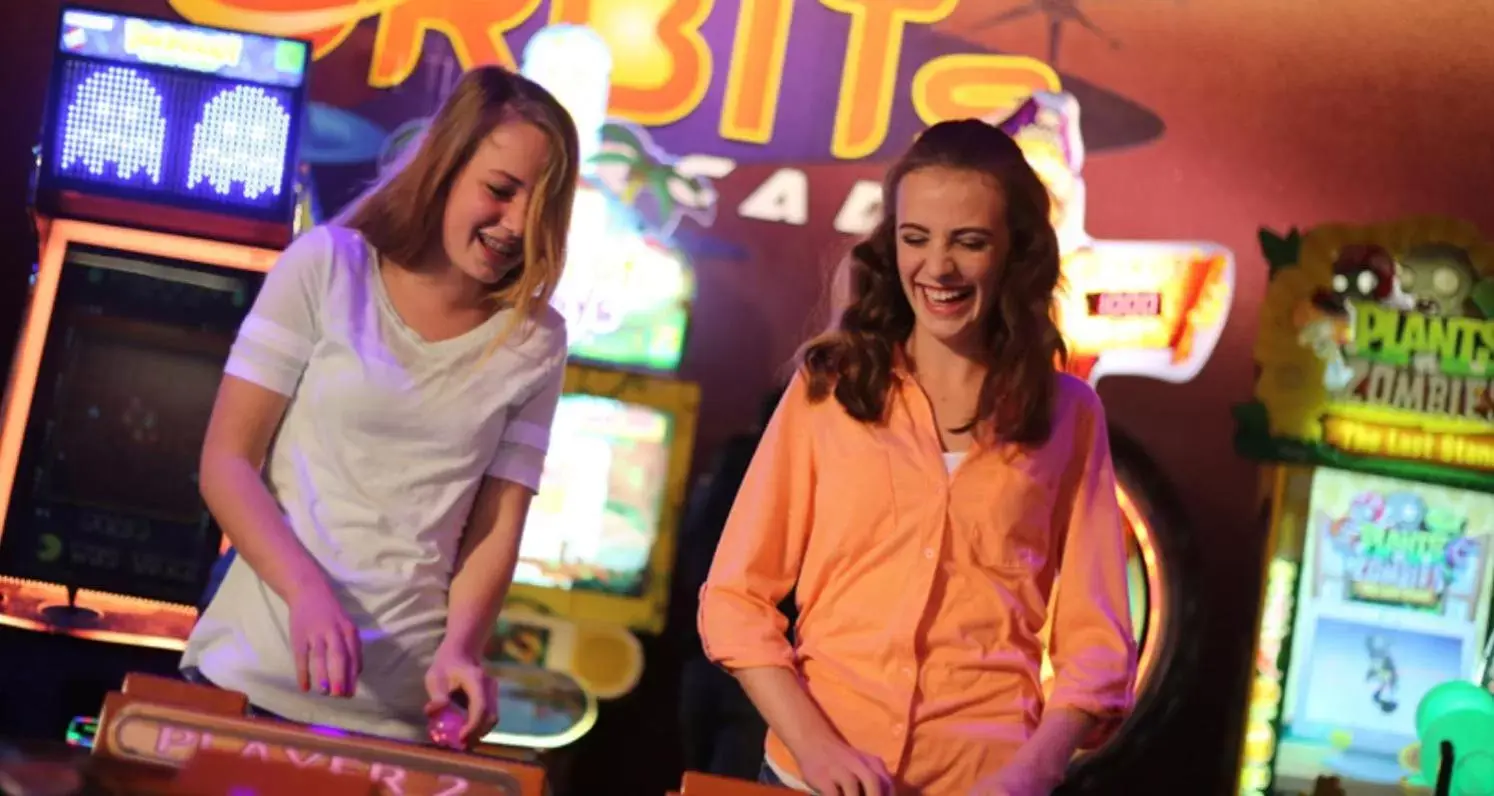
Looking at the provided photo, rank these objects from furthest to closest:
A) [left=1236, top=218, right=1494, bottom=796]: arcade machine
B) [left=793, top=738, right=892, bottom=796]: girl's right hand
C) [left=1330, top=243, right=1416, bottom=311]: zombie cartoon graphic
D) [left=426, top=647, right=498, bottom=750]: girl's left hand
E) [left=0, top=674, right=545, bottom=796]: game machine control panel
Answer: [left=1330, top=243, right=1416, bottom=311]: zombie cartoon graphic → [left=1236, top=218, right=1494, bottom=796]: arcade machine → [left=426, top=647, right=498, bottom=750]: girl's left hand → [left=793, top=738, right=892, bottom=796]: girl's right hand → [left=0, top=674, right=545, bottom=796]: game machine control panel

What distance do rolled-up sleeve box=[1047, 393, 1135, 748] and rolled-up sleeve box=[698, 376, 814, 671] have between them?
29cm

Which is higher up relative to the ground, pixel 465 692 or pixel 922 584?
pixel 922 584

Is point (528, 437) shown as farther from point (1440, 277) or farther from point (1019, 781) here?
point (1440, 277)

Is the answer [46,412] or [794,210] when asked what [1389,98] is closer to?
[794,210]

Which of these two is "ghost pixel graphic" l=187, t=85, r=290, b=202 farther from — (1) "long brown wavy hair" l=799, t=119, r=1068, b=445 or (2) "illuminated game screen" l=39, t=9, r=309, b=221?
(1) "long brown wavy hair" l=799, t=119, r=1068, b=445

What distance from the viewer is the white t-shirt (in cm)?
170

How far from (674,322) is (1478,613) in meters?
2.13

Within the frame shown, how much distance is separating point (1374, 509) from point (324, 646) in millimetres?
3170

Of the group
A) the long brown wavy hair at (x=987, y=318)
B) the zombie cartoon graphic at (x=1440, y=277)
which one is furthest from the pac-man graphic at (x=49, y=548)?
the zombie cartoon graphic at (x=1440, y=277)

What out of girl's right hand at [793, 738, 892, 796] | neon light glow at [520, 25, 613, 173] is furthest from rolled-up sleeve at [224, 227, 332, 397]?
neon light glow at [520, 25, 613, 173]

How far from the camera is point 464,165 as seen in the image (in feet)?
5.96

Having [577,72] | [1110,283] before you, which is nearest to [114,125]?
[577,72]

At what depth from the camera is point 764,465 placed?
5.82 ft

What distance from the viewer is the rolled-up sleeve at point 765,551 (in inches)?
65.7
